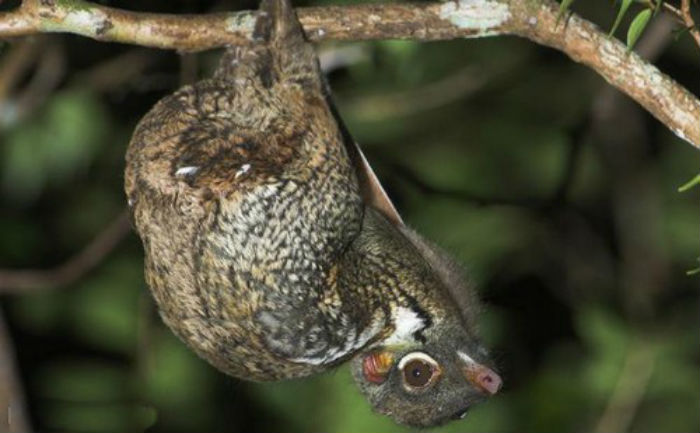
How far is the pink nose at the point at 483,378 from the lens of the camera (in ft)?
18.5

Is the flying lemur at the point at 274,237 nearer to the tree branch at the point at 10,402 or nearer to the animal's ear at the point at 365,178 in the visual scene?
the animal's ear at the point at 365,178

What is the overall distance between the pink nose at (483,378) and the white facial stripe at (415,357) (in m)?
0.14

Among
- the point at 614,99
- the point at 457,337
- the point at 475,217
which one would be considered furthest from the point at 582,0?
the point at 457,337

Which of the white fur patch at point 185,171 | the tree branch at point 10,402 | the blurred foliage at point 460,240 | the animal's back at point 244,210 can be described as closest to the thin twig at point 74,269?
the blurred foliage at point 460,240

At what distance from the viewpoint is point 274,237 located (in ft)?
17.2

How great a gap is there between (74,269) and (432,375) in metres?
3.11

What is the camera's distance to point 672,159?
32.0 feet

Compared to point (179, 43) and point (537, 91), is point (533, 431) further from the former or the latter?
point (179, 43)

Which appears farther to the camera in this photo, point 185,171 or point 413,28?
point 413,28

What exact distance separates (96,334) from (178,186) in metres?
3.94

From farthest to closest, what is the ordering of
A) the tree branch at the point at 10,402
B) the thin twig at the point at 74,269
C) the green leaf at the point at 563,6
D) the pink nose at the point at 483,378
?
the thin twig at the point at 74,269 < the tree branch at the point at 10,402 < the pink nose at the point at 483,378 < the green leaf at the point at 563,6

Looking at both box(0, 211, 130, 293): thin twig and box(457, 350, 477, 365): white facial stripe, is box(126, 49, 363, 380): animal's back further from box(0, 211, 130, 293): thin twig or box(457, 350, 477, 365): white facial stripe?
box(0, 211, 130, 293): thin twig

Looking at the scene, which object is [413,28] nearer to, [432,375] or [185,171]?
[185,171]

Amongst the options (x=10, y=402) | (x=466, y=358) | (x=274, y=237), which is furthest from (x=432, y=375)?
(x=10, y=402)
